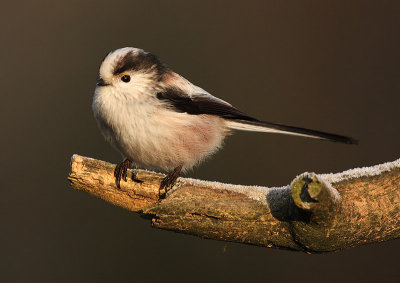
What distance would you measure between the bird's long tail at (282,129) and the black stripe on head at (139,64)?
0.64 metres

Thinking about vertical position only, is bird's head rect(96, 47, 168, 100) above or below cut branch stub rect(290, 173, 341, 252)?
above

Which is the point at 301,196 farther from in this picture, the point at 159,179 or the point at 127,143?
the point at 127,143

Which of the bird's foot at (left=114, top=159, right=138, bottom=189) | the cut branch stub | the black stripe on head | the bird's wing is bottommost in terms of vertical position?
the bird's foot at (left=114, top=159, right=138, bottom=189)

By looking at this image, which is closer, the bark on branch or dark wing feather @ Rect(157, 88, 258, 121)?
the bark on branch

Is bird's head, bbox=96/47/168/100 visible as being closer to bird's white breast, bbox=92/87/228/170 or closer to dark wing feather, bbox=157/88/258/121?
bird's white breast, bbox=92/87/228/170

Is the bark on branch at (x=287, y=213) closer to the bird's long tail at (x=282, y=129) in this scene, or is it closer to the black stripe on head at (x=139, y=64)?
the bird's long tail at (x=282, y=129)

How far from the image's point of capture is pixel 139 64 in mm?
2842

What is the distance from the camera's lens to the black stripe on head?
9.05 ft

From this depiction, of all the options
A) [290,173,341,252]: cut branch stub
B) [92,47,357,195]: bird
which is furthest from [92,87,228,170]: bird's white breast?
[290,173,341,252]: cut branch stub

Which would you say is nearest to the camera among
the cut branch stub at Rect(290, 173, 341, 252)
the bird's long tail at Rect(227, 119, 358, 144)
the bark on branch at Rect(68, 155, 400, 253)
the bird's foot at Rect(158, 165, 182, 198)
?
the cut branch stub at Rect(290, 173, 341, 252)

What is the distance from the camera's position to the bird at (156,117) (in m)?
2.75

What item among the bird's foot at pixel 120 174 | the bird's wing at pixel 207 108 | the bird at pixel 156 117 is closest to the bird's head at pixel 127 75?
the bird at pixel 156 117

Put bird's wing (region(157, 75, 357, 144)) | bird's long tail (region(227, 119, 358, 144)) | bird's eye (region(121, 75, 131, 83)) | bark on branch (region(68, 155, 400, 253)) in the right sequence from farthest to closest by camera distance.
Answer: bird's wing (region(157, 75, 357, 144))
bird's eye (region(121, 75, 131, 83))
bird's long tail (region(227, 119, 358, 144))
bark on branch (region(68, 155, 400, 253))

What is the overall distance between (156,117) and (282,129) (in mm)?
805
